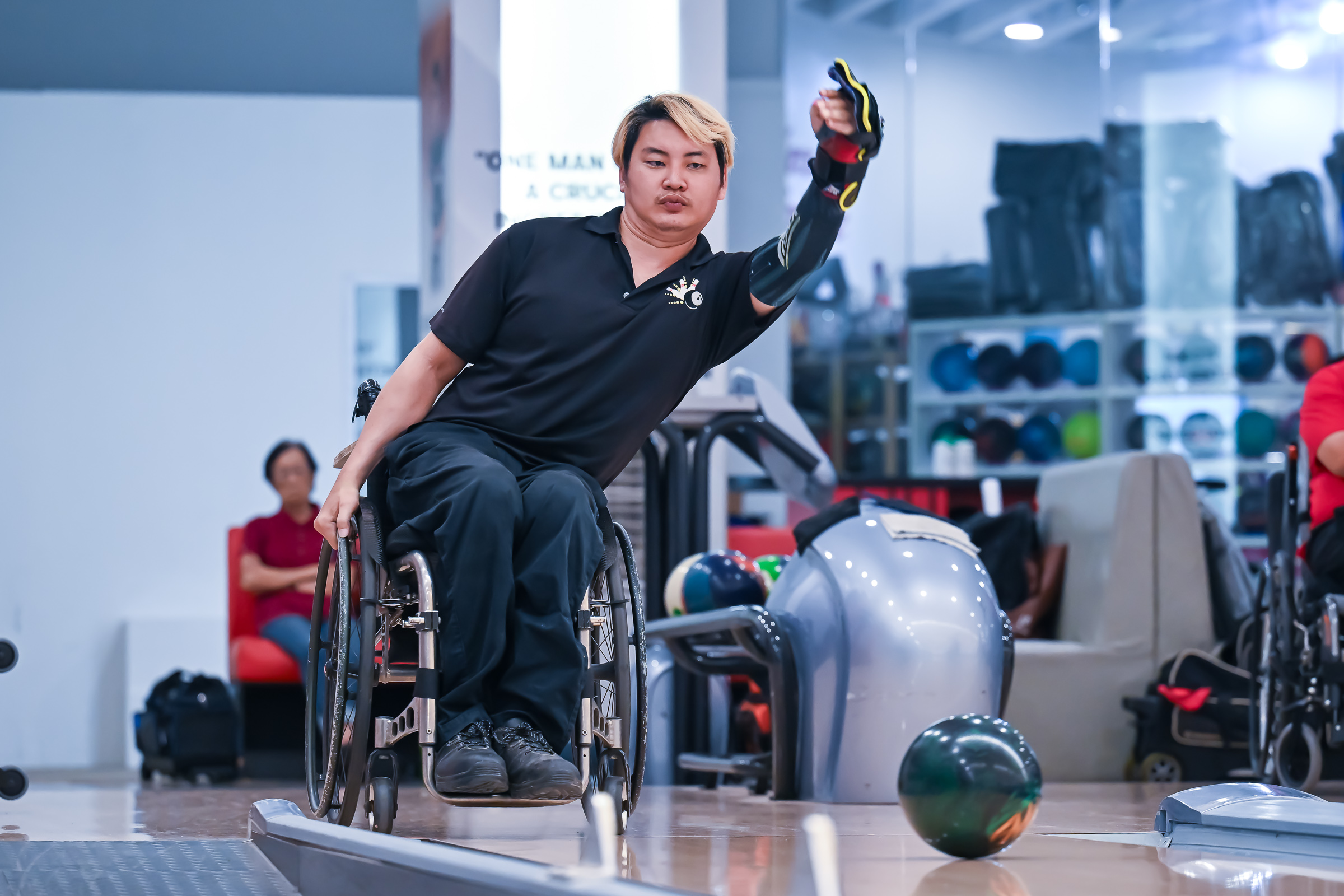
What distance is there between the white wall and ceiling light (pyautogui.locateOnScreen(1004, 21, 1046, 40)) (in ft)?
11.8

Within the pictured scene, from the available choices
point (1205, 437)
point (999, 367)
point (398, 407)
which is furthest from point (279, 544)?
point (1205, 437)

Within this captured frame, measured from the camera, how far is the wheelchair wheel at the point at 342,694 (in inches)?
77.9

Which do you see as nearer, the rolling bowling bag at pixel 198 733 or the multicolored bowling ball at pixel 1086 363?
the rolling bowling bag at pixel 198 733

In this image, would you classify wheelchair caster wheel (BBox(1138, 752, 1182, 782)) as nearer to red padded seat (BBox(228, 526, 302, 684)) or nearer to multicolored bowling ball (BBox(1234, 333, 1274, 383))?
red padded seat (BBox(228, 526, 302, 684))

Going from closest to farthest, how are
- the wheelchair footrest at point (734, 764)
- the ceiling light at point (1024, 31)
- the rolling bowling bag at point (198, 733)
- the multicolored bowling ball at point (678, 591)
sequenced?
1. the wheelchair footrest at point (734, 764)
2. the multicolored bowling ball at point (678, 591)
3. the rolling bowling bag at point (198, 733)
4. the ceiling light at point (1024, 31)

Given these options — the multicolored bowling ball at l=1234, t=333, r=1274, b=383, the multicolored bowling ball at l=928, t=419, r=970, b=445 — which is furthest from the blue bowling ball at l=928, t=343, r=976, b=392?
the multicolored bowling ball at l=1234, t=333, r=1274, b=383

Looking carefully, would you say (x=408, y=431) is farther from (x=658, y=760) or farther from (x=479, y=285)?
(x=658, y=760)

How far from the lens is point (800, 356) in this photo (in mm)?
8219

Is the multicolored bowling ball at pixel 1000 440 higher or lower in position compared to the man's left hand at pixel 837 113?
lower

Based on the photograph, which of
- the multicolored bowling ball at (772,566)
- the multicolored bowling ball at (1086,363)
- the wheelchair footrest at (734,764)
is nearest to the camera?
the wheelchair footrest at (734,764)

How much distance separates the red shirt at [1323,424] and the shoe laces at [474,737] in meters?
2.26

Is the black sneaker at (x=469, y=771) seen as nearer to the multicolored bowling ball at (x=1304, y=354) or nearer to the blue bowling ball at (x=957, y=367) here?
the blue bowling ball at (x=957, y=367)

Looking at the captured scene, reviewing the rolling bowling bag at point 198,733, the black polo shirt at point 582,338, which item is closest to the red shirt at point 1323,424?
the black polo shirt at point 582,338

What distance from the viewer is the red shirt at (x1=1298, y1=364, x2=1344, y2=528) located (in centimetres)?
345
